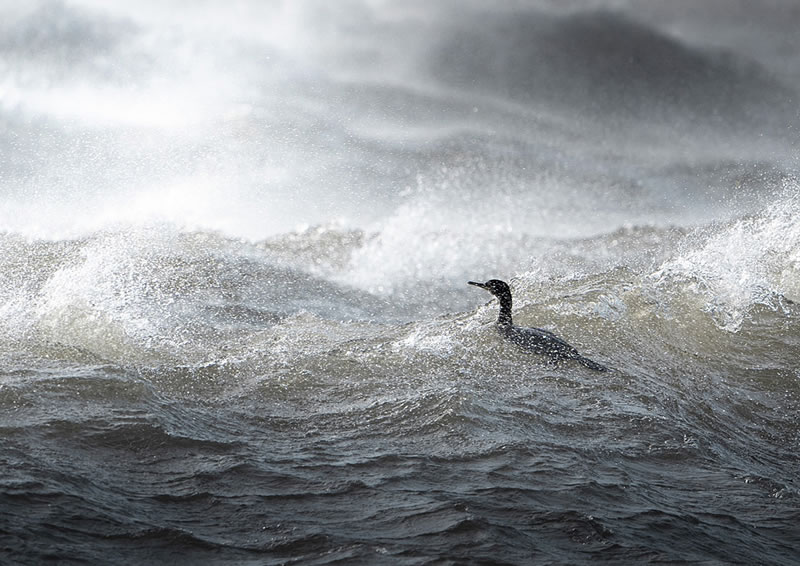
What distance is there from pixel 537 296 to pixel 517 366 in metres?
2.61

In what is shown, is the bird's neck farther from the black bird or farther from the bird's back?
the bird's back

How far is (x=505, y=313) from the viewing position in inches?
311

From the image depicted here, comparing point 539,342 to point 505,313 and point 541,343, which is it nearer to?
point 541,343

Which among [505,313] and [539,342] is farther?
[505,313]

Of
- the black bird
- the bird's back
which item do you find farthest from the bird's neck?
the bird's back

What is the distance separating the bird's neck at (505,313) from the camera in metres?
7.85

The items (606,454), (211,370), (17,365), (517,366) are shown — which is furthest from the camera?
(517,366)

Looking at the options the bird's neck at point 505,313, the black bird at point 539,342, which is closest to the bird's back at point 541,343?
the black bird at point 539,342

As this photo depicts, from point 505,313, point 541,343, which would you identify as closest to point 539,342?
point 541,343

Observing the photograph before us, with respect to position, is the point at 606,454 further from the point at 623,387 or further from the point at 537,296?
the point at 537,296

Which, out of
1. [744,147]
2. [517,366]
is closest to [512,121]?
[744,147]

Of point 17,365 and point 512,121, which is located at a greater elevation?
point 512,121

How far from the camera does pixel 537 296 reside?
968 cm

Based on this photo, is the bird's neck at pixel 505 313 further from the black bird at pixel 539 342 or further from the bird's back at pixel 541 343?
the bird's back at pixel 541 343
